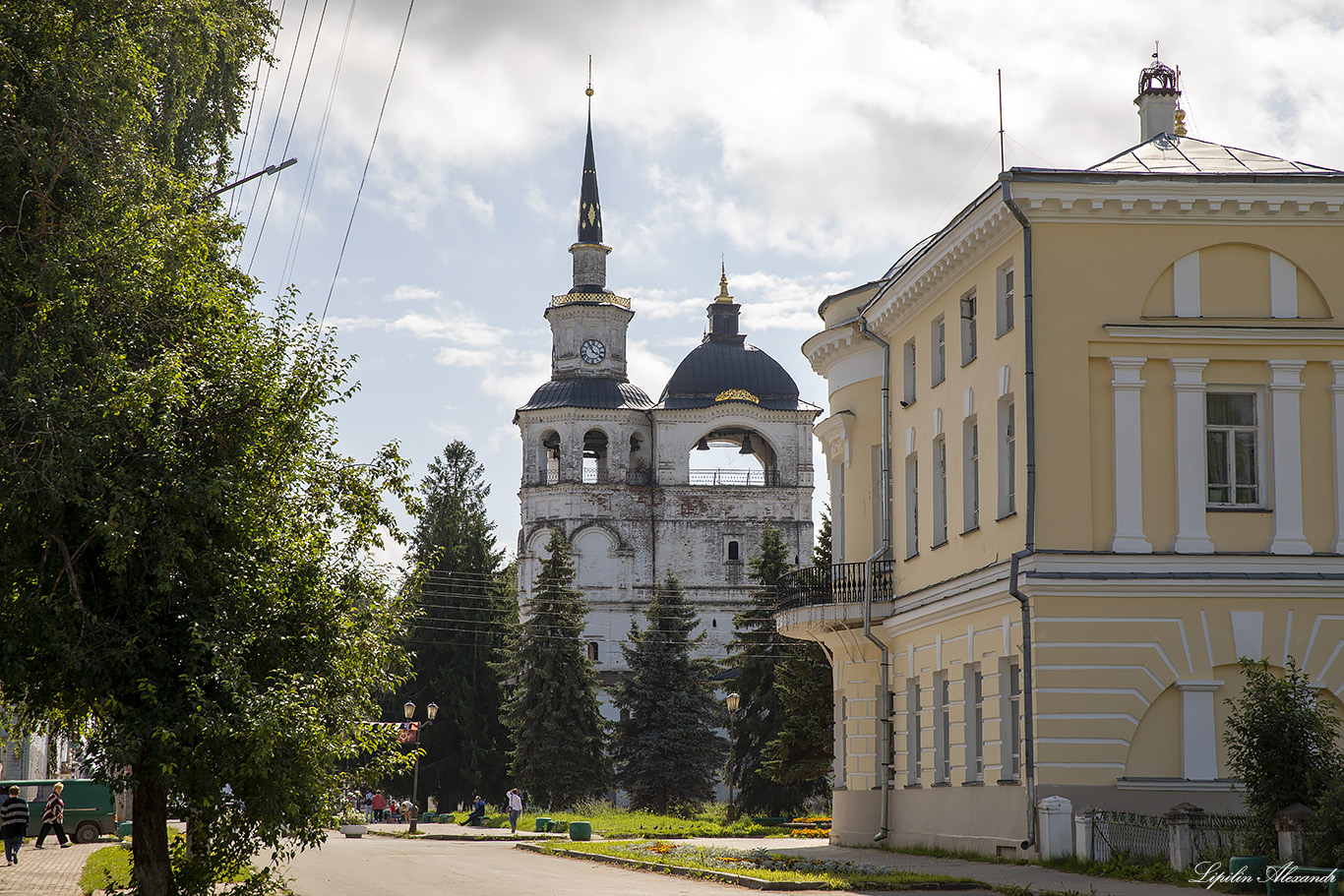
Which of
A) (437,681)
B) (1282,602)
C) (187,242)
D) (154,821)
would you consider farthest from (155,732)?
(437,681)

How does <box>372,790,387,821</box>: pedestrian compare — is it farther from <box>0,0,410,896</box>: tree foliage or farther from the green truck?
<box>0,0,410,896</box>: tree foliage

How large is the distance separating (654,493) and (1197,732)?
65.6 meters

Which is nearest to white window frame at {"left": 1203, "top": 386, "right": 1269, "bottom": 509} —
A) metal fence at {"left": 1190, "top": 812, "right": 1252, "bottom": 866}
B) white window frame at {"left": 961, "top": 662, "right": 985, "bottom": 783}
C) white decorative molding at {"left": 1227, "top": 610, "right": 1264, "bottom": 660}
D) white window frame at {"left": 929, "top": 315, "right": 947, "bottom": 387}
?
white decorative molding at {"left": 1227, "top": 610, "right": 1264, "bottom": 660}

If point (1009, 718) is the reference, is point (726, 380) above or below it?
above

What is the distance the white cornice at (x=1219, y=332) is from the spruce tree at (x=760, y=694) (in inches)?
1258

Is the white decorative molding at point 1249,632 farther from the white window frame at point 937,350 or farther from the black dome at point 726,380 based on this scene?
the black dome at point 726,380

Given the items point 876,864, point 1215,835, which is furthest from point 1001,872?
point 876,864

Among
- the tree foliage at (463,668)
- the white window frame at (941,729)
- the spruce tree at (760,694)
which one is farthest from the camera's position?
the tree foliage at (463,668)

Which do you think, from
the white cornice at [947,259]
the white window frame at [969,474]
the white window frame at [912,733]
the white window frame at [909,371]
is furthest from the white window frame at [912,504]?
the white window frame at [969,474]

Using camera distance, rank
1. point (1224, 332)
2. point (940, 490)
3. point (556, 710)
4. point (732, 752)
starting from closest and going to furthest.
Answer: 1. point (1224, 332)
2. point (940, 490)
3. point (732, 752)
4. point (556, 710)

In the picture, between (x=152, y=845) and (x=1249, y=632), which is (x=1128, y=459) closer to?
(x=1249, y=632)

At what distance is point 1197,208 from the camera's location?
23047mm

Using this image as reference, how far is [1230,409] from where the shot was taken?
2323cm

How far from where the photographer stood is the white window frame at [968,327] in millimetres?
26334
